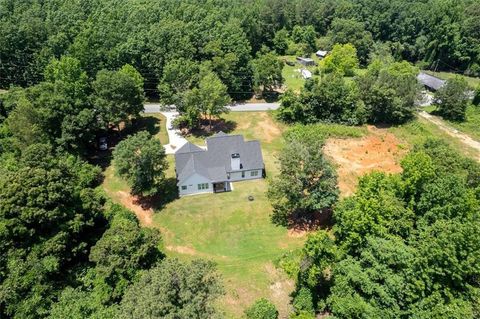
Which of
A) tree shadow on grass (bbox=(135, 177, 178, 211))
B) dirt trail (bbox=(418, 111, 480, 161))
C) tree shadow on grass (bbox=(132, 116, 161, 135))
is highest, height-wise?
dirt trail (bbox=(418, 111, 480, 161))

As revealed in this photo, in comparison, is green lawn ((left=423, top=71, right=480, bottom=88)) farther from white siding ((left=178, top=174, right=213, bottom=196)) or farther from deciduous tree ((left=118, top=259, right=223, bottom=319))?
deciduous tree ((left=118, top=259, right=223, bottom=319))

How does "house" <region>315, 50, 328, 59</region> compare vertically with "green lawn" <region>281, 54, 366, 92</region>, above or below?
above

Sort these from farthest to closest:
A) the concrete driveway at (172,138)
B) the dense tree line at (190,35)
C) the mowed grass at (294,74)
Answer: the mowed grass at (294,74) < the dense tree line at (190,35) < the concrete driveway at (172,138)

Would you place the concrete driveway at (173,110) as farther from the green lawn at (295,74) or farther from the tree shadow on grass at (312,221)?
the tree shadow on grass at (312,221)

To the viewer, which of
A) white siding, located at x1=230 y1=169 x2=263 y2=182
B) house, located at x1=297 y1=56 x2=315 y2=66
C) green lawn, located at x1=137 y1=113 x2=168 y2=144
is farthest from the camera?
house, located at x1=297 y1=56 x2=315 y2=66

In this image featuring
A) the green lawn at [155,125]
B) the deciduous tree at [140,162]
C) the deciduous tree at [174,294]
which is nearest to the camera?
the deciduous tree at [174,294]

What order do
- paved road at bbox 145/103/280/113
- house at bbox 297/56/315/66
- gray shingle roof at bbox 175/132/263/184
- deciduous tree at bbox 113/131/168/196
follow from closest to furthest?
deciduous tree at bbox 113/131/168/196
gray shingle roof at bbox 175/132/263/184
paved road at bbox 145/103/280/113
house at bbox 297/56/315/66

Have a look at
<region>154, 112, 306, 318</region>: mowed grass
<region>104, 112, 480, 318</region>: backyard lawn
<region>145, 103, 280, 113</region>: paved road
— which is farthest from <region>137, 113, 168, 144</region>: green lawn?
<region>154, 112, 306, 318</region>: mowed grass

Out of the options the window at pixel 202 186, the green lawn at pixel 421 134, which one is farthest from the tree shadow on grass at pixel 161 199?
the green lawn at pixel 421 134
